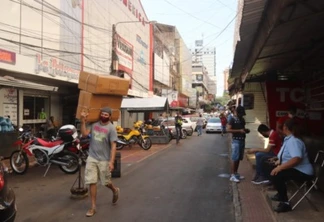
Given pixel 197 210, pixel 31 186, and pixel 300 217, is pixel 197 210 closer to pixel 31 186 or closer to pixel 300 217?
pixel 300 217

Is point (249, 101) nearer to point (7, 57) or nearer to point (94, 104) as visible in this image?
point (7, 57)

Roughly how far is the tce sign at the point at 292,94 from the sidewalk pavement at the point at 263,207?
3.71m

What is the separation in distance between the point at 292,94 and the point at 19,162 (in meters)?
7.96

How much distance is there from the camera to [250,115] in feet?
49.4

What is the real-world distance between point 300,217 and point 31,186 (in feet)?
19.5

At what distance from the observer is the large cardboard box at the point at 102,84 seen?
673cm

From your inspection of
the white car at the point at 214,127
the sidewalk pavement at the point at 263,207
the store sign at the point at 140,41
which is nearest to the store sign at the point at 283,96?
the sidewalk pavement at the point at 263,207

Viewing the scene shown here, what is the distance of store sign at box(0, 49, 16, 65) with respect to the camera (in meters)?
12.5

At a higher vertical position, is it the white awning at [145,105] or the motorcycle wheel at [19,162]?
the white awning at [145,105]

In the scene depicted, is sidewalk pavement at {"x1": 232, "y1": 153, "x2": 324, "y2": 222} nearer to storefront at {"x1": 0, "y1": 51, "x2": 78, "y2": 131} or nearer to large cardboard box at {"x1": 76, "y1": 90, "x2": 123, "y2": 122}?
large cardboard box at {"x1": 76, "y1": 90, "x2": 123, "y2": 122}

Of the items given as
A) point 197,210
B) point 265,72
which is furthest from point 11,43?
point 197,210

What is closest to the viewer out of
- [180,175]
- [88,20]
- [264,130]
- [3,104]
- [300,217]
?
[300,217]

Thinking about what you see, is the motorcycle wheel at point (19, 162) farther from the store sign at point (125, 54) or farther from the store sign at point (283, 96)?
the store sign at point (125, 54)

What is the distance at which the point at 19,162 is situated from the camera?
1041 centimetres
